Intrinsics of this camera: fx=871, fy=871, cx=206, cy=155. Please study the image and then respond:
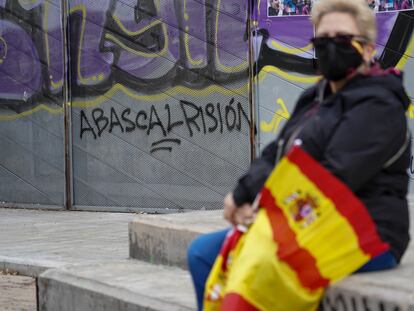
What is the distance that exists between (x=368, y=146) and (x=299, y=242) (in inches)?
17.2

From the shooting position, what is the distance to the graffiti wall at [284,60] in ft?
28.4

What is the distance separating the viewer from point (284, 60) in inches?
368

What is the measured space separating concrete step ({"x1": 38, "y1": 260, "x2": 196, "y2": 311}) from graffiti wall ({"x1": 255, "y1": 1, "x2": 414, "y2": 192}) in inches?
167

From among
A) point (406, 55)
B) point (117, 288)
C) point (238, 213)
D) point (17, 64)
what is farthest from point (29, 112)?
point (238, 213)

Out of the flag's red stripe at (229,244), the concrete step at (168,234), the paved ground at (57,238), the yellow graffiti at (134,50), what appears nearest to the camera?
the flag's red stripe at (229,244)

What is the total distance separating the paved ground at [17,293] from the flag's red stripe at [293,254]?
3327mm

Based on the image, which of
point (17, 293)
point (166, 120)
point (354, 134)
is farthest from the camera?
point (166, 120)

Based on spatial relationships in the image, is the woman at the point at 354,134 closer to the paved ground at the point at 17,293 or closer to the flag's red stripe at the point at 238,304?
the flag's red stripe at the point at 238,304

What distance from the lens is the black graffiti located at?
9812 mm

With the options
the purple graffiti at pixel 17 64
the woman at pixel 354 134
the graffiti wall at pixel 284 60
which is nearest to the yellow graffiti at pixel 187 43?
the graffiti wall at pixel 284 60

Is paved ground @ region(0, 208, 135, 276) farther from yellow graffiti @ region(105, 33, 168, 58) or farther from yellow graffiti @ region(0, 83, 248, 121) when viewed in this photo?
yellow graffiti @ region(105, 33, 168, 58)

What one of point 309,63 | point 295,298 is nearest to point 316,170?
point 295,298

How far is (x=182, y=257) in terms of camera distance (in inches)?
201

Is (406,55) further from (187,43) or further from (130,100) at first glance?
(130,100)
